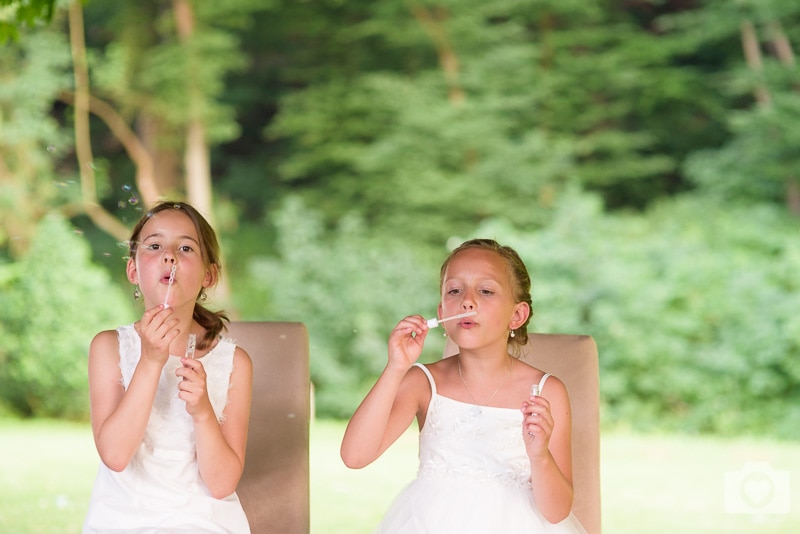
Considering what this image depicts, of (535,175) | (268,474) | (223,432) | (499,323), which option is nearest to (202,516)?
(223,432)

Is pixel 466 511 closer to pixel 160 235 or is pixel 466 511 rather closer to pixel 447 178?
pixel 160 235

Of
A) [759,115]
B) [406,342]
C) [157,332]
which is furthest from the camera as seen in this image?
[759,115]

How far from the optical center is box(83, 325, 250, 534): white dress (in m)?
2.25

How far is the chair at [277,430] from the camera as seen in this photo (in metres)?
2.74

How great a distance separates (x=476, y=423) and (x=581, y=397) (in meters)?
0.40

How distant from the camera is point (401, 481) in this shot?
20.4 ft

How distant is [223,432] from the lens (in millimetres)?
2336

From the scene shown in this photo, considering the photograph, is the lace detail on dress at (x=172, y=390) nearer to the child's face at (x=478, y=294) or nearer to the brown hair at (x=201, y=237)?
the brown hair at (x=201, y=237)

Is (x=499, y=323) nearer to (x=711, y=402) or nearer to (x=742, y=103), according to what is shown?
(x=711, y=402)

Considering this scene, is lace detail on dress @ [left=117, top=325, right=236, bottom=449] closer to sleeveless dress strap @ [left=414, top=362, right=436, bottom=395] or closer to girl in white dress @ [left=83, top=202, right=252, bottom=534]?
girl in white dress @ [left=83, top=202, right=252, bottom=534]

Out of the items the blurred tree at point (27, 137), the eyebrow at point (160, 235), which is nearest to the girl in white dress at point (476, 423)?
the eyebrow at point (160, 235)

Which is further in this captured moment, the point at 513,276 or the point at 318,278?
the point at 318,278

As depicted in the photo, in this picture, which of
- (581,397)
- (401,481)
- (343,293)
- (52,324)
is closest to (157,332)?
(581,397)

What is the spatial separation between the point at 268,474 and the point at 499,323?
2.65ft
